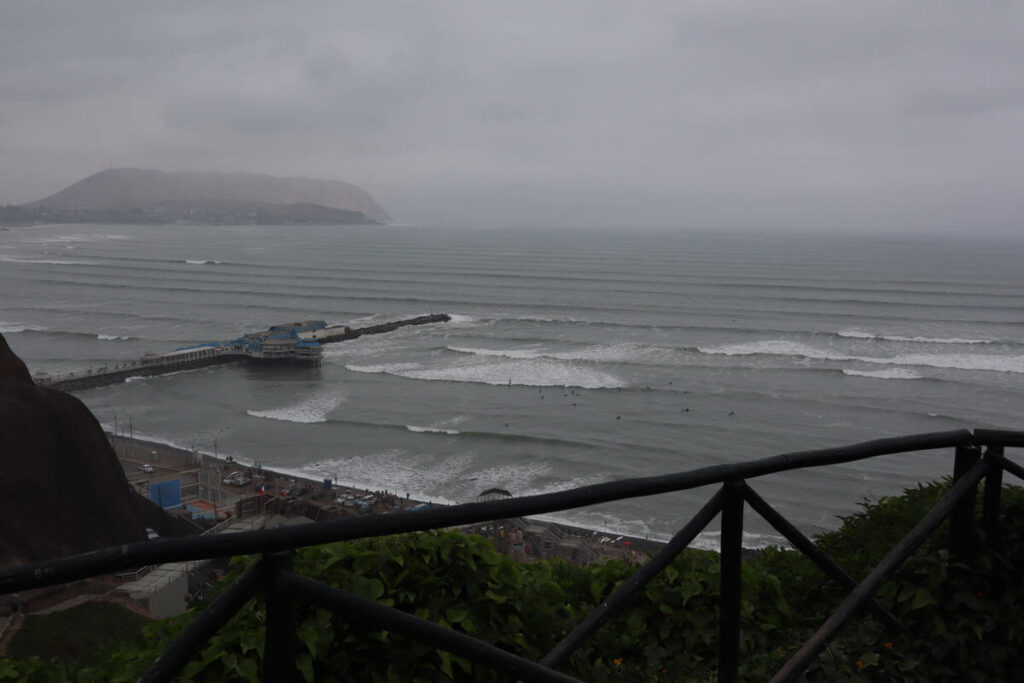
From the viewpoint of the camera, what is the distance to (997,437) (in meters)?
2.48

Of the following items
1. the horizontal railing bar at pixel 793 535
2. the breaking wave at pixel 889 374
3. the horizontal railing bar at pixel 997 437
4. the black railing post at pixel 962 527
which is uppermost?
the horizontal railing bar at pixel 997 437

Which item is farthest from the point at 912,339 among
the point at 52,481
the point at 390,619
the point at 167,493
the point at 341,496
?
the point at 390,619

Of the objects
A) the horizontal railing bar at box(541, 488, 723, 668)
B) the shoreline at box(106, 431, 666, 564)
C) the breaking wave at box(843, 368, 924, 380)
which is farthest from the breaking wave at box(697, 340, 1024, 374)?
the horizontal railing bar at box(541, 488, 723, 668)

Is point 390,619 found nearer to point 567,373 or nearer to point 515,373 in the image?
point 567,373

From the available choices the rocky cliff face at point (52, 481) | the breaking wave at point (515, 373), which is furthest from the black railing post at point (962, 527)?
the breaking wave at point (515, 373)

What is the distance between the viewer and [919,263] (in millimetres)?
102188

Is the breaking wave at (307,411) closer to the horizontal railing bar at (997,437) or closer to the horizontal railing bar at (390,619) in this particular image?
the horizontal railing bar at (997,437)

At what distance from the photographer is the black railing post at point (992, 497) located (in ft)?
8.23

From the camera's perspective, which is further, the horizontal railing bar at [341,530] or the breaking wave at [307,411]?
the breaking wave at [307,411]

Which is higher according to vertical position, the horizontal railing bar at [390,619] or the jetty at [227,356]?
the horizontal railing bar at [390,619]

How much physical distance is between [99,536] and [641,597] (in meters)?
13.1

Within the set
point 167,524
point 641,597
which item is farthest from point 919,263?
point 641,597

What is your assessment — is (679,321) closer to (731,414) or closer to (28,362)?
(731,414)

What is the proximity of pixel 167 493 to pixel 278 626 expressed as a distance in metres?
21.1
